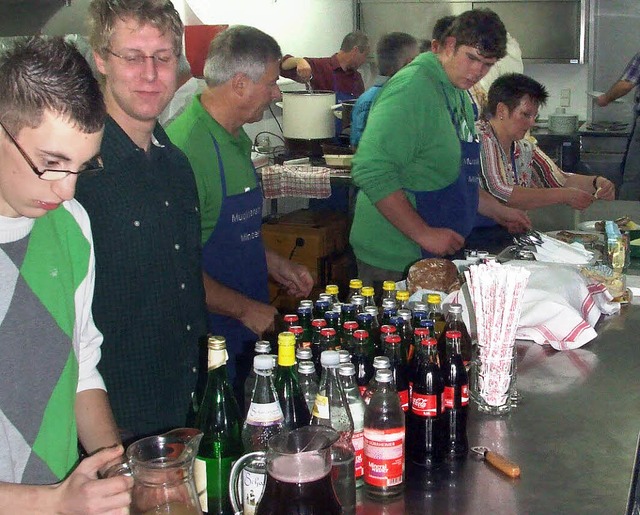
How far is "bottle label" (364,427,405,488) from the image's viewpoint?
1408 millimetres

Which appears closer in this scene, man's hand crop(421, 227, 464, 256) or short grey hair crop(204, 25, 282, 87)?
short grey hair crop(204, 25, 282, 87)

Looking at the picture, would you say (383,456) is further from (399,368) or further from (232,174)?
(232,174)

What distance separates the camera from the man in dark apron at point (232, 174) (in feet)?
8.04

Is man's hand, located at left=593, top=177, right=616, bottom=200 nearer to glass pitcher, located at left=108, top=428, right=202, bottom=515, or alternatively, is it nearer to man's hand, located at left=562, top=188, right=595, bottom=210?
man's hand, located at left=562, top=188, right=595, bottom=210

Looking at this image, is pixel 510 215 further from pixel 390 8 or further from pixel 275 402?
pixel 390 8

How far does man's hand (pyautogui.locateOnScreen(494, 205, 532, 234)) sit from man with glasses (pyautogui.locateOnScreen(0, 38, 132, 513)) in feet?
7.92

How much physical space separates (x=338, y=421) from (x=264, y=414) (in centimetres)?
13

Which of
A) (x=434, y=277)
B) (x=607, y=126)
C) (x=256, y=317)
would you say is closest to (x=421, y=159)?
(x=434, y=277)

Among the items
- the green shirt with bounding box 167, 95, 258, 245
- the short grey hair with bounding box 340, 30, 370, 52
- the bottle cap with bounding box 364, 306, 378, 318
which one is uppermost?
the short grey hair with bounding box 340, 30, 370, 52

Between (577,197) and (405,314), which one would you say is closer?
(405,314)

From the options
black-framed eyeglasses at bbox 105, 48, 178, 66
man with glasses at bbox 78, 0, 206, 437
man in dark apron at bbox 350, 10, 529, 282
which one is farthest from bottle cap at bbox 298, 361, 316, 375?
man in dark apron at bbox 350, 10, 529, 282

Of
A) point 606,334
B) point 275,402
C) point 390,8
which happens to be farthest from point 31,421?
point 390,8

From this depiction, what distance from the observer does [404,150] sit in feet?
9.84

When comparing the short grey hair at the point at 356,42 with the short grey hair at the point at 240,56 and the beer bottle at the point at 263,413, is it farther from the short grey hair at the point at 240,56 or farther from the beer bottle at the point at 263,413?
the beer bottle at the point at 263,413
